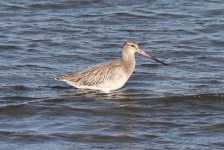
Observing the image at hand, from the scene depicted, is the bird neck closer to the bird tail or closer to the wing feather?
the wing feather

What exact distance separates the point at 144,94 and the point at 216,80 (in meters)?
1.90

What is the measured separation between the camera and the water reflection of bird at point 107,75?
9977mm

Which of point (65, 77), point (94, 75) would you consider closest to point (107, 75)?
point (94, 75)

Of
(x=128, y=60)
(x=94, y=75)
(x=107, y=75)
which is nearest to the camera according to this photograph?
(x=107, y=75)

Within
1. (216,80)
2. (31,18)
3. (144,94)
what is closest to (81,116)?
(144,94)

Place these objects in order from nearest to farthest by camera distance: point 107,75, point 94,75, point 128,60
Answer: point 107,75
point 94,75
point 128,60

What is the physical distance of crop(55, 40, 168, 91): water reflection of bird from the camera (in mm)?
9977

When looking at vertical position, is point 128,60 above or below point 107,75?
above

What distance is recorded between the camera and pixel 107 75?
1002 centimetres

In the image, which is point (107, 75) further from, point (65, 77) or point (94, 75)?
point (65, 77)

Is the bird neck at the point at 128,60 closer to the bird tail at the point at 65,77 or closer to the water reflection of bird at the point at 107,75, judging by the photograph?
the water reflection of bird at the point at 107,75

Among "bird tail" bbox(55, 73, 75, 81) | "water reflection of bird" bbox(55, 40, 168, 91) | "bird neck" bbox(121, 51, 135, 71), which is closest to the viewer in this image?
"water reflection of bird" bbox(55, 40, 168, 91)

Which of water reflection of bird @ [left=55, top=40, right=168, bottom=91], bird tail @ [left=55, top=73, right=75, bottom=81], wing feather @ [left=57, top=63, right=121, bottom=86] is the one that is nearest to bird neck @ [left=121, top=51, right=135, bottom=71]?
water reflection of bird @ [left=55, top=40, right=168, bottom=91]

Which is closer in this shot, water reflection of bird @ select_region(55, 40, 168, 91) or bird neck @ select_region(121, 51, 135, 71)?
water reflection of bird @ select_region(55, 40, 168, 91)
